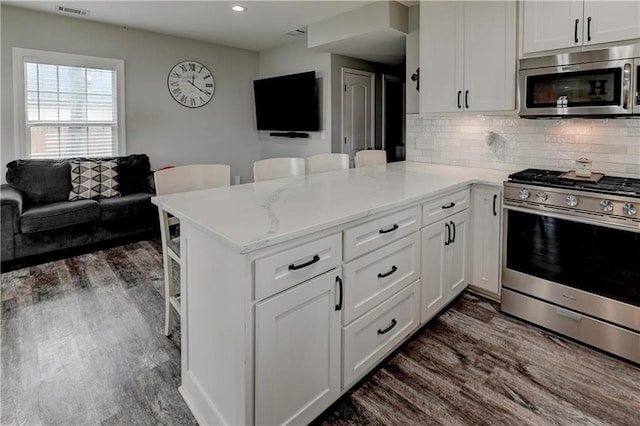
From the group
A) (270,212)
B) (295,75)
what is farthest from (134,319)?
(295,75)

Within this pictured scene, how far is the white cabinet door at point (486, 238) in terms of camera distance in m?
2.78

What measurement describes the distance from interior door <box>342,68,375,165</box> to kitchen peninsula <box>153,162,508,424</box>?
3348mm

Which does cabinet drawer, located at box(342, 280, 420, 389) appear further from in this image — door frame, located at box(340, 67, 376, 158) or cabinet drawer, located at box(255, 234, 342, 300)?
door frame, located at box(340, 67, 376, 158)

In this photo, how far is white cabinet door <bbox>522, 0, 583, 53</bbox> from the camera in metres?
2.46

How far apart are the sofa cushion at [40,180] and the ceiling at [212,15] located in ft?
5.62

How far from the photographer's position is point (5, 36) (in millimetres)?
4156

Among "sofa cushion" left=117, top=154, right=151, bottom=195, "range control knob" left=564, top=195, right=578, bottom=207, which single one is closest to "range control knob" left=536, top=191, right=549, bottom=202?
"range control knob" left=564, top=195, right=578, bottom=207

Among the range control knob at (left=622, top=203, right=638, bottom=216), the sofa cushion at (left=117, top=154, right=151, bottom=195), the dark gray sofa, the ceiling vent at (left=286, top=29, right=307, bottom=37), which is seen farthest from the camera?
the ceiling vent at (left=286, top=29, right=307, bottom=37)

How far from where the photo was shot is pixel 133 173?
187 inches

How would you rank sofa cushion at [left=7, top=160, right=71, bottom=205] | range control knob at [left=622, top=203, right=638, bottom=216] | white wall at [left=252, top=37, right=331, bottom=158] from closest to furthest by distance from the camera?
range control knob at [left=622, top=203, right=638, bottom=216] < sofa cushion at [left=7, top=160, right=71, bottom=205] < white wall at [left=252, top=37, right=331, bottom=158]

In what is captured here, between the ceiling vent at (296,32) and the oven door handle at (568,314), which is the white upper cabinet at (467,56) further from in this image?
the ceiling vent at (296,32)

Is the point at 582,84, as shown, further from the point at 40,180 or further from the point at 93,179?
the point at 40,180

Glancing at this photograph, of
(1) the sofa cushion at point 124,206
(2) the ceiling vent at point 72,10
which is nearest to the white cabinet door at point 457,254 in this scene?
(1) the sofa cushion at point 124,206

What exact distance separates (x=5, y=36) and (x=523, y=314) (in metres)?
5.70
